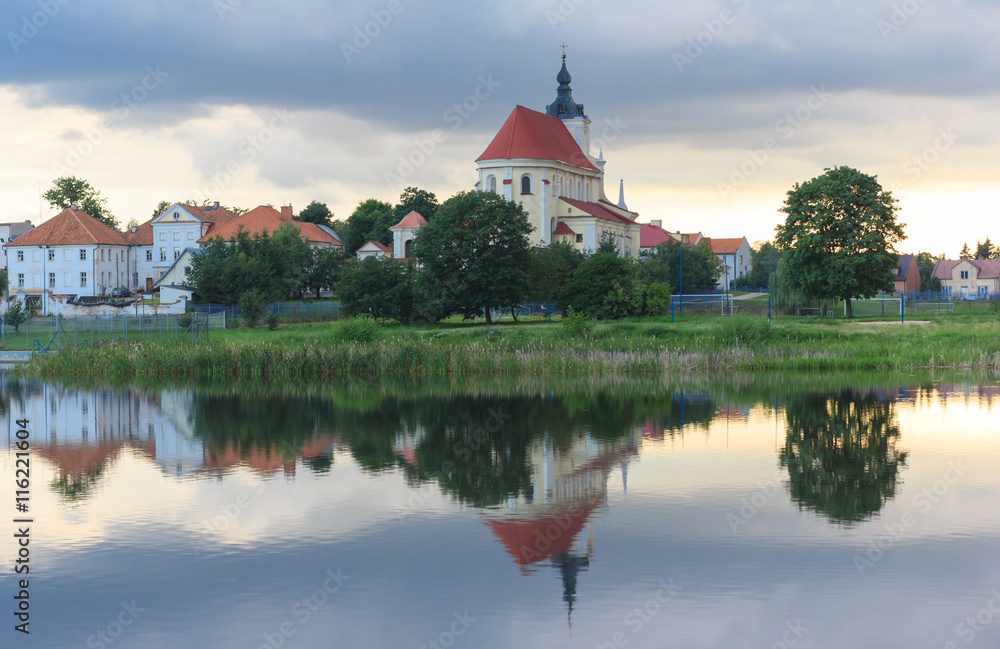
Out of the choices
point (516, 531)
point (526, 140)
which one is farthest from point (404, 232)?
point (516, 531)

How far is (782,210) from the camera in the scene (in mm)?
58062

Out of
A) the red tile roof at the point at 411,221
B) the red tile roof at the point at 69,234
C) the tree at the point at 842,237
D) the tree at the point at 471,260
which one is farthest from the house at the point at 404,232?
the tree at the point at 842,237

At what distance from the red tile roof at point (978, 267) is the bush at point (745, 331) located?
101 meters

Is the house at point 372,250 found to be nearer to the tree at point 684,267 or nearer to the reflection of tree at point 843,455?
the tree at point 684,267

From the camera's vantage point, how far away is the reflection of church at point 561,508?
12.4 m

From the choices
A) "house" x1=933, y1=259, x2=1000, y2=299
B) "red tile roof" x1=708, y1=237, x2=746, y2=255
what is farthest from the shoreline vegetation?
"red tile roof" x1=708, y1=237, x2=746, y2=255

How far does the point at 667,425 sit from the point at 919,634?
561 inches

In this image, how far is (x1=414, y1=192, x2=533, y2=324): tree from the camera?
53781 millimetres

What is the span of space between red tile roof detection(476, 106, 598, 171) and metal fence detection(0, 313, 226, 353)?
120 ft

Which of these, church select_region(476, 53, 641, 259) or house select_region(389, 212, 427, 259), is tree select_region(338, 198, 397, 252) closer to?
house select_region(389, 212, 427, 259)

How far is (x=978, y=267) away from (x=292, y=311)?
101154mm

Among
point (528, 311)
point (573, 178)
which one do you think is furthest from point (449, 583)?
point (573, 178)

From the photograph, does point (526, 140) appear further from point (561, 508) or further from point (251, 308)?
point (561, 508)

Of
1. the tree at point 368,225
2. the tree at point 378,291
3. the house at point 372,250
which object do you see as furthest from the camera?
the tree at point 368,225
